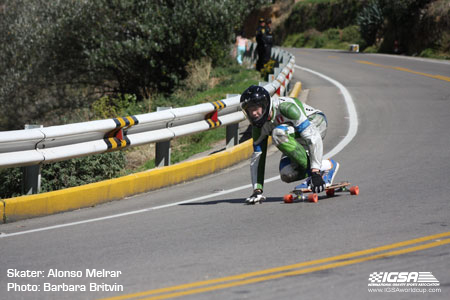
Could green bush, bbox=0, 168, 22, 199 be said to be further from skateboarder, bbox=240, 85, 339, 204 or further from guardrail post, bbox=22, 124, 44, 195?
skateboarder, bbox=240, 85, 339, 204

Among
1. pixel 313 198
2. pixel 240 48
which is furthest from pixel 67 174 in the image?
pixel 240 48

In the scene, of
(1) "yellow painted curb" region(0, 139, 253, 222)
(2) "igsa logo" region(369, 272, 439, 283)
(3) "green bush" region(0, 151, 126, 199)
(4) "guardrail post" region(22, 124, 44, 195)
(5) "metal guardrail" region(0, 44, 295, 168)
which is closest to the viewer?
(2) "igsa logo" region(369, 272, 439, 283)

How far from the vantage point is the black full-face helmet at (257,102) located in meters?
7.60

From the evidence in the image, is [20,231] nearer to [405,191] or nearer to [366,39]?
[405,191]

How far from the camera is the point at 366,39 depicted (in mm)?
45500

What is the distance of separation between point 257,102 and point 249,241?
1.87 meters

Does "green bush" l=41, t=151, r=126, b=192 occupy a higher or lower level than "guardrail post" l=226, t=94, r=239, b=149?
lower

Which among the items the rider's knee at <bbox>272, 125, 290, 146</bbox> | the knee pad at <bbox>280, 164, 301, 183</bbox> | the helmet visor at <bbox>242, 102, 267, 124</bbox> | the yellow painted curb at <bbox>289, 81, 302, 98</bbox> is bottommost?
the knee pad at <bbox>280, 164, 301, 183</bbox>

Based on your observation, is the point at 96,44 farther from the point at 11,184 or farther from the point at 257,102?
the point at 257,102

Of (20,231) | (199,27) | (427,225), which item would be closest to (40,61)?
(199,27)

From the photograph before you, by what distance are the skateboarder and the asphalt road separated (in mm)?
327

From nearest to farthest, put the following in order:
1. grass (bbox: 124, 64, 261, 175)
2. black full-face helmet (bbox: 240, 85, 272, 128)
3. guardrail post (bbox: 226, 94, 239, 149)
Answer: black full-face helmet (bbox: 240, 85, 272, 128) < guardrail post (bbox: 226, 94, 239, 149) < grass (bbox: 124, 64, 261, 175)

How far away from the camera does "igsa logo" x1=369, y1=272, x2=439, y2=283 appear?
4.90m

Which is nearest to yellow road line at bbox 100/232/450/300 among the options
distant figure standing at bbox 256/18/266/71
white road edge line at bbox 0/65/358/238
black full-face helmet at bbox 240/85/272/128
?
black full-face helmet at bbox 240/85/272/128
